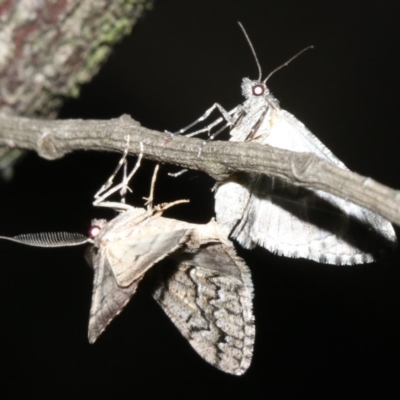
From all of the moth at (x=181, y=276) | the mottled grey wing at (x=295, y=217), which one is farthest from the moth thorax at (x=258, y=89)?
the moth at (x=181, y=276)

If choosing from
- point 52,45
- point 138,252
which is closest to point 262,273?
point 138,252

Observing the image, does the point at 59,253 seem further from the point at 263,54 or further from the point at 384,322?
the point at 384,322

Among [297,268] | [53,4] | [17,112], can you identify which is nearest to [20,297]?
[297,268]

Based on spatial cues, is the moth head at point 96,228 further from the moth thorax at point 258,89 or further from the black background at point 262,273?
the black background at point 262,273

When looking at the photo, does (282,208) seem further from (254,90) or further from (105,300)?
(105,300)

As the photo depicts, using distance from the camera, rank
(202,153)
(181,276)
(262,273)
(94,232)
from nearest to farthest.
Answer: (202,153)
(94,232)
(181,276)
(262,273)

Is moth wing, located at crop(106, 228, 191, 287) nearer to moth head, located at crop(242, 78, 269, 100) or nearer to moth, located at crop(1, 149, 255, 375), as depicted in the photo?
moth, located at crop(1, 149, 255, 375)

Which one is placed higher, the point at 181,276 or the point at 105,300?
the point at 105,300
